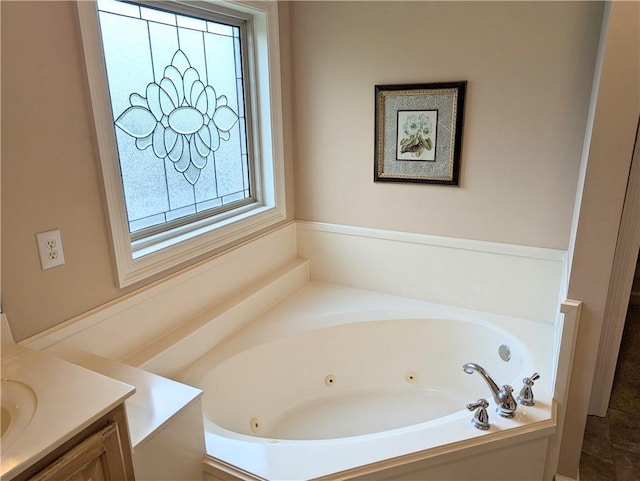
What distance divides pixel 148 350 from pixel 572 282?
1.71 m

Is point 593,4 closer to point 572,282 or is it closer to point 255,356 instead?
point 572,282

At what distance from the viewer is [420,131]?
7.90 feet

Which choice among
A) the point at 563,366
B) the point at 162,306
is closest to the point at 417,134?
the point at 563,366

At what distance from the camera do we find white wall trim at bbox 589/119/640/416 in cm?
201

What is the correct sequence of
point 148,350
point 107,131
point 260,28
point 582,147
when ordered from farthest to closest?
point 260,28 < point 582,147 < point 148,350 < point 107,131

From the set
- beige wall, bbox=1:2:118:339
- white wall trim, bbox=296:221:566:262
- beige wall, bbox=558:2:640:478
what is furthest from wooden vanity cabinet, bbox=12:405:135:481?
white wall trim, bbox=296:221:566:262

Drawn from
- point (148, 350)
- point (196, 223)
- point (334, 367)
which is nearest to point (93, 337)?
point (148, 350)

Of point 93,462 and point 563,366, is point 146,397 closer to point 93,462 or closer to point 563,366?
point 93,462

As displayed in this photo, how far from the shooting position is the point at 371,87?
2.48 metres

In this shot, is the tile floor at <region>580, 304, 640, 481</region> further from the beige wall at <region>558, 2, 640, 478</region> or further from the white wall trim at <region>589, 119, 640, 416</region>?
the beige wall at <region>558, 2, 640, 478</region>

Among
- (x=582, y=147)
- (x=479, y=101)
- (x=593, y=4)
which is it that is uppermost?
(x=593, y=4)

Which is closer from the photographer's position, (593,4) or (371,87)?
(593,4)

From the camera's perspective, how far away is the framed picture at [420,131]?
2314 mm

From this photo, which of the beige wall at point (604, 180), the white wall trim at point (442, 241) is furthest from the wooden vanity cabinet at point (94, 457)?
the white wall trim at point (442, 241)
